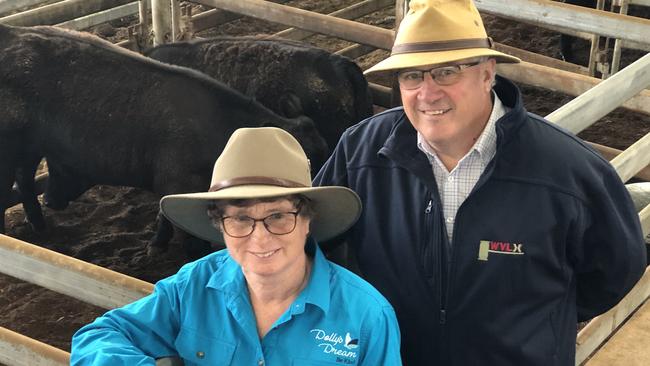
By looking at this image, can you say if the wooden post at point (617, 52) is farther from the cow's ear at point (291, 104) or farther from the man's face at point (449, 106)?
the man's face at point (449, 106)

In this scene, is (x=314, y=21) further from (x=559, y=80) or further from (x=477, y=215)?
(x=477, y=215)

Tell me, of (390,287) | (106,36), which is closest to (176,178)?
(390,287)

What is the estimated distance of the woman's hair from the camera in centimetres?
230

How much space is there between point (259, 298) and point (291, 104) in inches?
169

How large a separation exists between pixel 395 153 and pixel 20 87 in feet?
12.9

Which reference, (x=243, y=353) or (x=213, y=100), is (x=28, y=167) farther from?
(x=243, y=353)

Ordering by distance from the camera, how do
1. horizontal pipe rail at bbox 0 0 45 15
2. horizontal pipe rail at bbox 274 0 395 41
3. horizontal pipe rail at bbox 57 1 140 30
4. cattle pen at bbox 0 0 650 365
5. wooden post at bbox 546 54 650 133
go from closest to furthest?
1. cattle pen at bbox 0 0 650 365
2. wooden post at bbox 546 54 650 133
3. horizontal pipe rail at bbox 0 0 45 15
4. horizontal pipe rail at bbox 57 1 140 30
5. horizontal pipe rail at bbox 274 0 395 41

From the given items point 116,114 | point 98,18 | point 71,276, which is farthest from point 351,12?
point 71,276

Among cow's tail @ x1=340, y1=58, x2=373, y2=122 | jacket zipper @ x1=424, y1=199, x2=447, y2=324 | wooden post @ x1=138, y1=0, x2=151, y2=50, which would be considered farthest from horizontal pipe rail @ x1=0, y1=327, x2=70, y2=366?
wooden post @ x1=138, y1=0, x2=151, y2=50

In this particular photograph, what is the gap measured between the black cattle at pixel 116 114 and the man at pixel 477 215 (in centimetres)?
314

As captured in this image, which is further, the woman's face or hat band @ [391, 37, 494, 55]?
hat band @ [391, 37, 494, 55]

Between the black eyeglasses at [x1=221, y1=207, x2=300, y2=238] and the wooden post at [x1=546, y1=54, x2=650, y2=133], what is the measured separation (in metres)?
1.11

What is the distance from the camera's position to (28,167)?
6.27m

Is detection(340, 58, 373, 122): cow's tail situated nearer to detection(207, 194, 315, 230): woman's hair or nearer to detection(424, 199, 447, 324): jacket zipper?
detection(424, 199, 447, 324): jacket zipper
